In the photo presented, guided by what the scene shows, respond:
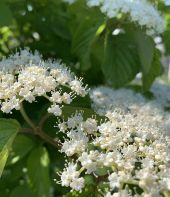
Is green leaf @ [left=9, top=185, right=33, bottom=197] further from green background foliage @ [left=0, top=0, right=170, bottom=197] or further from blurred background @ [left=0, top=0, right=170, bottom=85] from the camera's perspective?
blurred background @ [left=0, top=0, right=170, bottom=85]

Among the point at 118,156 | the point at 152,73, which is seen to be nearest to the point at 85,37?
the point at 152,73

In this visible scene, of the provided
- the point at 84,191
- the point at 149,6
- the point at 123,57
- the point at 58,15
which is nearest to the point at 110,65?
the point at 123,57

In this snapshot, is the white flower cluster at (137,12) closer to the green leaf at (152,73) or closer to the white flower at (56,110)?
the green leaf at (152,73)

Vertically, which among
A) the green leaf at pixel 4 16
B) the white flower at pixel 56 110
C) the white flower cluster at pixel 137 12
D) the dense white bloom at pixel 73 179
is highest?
the green leaf at pixel 4 16

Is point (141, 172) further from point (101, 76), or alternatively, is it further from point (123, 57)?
point (101, 76)

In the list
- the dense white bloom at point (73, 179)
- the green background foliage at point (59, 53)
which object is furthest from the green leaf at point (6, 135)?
the dense white bloom at point (73, 179)
